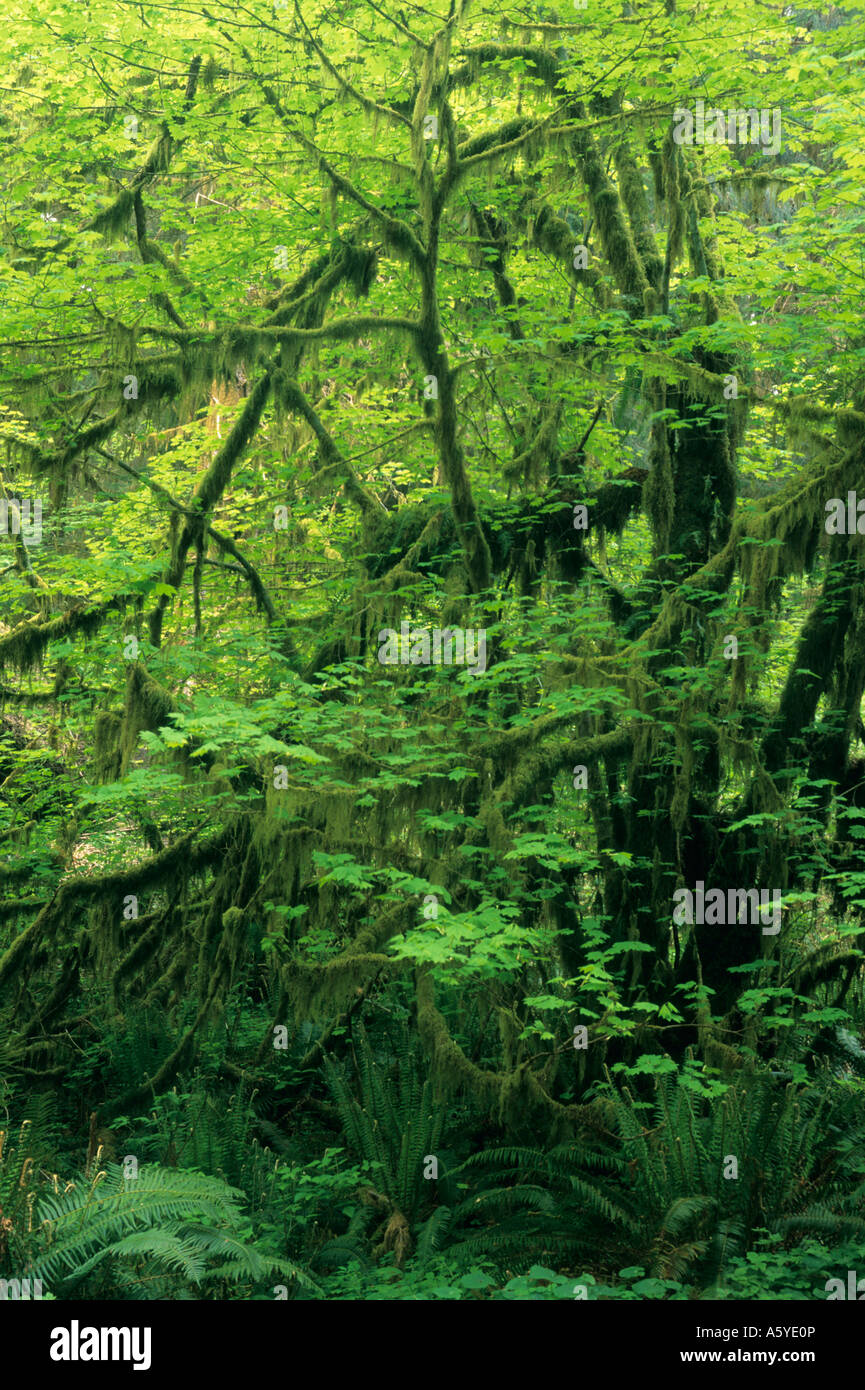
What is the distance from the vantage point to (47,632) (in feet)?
24.7

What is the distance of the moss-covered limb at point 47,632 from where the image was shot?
7457 mm

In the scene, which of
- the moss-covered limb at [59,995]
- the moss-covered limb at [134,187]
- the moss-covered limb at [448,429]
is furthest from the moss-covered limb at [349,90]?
the moss-covered limb at [59,995]

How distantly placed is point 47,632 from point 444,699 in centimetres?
301

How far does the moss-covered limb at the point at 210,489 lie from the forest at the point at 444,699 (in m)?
0.03

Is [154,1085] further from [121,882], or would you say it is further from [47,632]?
[47,632]

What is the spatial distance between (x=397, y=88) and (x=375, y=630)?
14.3 feet

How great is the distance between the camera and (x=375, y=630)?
7.62m

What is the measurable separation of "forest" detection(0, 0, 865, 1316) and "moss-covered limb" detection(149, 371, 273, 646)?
0.11 feet

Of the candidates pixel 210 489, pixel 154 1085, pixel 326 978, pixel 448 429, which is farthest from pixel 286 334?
pixel 154 1085

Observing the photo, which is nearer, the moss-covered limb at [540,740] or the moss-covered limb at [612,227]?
the moss-covered limb at [540,740]

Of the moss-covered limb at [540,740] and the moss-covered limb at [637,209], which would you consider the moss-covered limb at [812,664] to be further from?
the moss-covered limb at [637,209]

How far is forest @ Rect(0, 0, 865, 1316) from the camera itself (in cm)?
521
